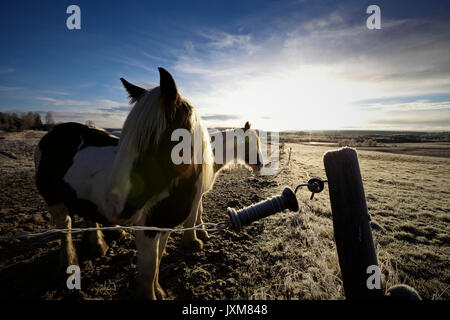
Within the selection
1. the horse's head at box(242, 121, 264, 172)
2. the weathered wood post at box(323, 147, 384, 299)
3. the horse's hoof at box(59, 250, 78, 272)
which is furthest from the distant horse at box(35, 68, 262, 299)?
the horse's head at box(242, 121, 264, 172)

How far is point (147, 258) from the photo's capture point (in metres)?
2.05

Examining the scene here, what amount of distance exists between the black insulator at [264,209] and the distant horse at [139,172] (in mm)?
646

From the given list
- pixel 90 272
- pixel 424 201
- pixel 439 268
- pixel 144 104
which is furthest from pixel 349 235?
pixel 424 201

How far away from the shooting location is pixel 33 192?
20.6ft

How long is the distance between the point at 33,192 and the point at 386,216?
1130cm

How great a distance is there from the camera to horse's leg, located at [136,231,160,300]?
1.94 m

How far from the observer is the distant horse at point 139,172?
1646 millimetres

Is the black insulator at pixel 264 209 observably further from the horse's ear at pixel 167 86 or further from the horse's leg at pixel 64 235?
the horse's leg at pixel 64 235

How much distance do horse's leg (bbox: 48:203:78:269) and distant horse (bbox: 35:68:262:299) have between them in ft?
0.07

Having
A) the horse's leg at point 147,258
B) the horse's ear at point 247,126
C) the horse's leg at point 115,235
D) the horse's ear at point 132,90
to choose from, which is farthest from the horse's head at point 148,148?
the horse's ear at point 247,126

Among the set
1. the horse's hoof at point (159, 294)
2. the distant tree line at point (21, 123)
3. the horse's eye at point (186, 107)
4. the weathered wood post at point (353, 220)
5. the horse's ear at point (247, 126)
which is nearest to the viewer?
the weathered wood post at point (353, 220)

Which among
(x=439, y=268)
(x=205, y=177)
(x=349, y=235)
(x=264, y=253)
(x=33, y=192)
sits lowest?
(x=439, y=268)
